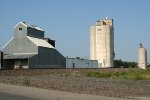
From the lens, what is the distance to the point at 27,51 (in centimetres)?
7256

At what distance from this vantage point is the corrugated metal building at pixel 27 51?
222ft

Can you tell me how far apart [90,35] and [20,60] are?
46787 mm

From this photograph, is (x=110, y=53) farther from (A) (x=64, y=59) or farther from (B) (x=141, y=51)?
(A) (x=64, y=59)

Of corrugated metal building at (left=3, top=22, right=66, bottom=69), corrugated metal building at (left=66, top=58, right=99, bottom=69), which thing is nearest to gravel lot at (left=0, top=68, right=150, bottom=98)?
corrugated metal building at (left=3, top=22, right=66, bottom=69)

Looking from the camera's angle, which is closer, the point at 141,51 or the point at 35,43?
the point at 35,43

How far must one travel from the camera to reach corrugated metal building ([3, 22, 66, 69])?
67.7m

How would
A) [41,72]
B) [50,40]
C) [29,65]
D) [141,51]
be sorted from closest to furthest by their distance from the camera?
[41,72], [29,65], [50,40], [141,51]

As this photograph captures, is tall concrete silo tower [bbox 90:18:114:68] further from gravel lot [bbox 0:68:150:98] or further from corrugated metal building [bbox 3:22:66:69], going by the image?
gravel lot [bbox 0:68:150:98]

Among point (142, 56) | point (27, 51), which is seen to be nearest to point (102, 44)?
point (142, 56)

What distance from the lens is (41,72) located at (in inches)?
1841

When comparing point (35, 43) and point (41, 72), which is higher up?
point (35, 43)

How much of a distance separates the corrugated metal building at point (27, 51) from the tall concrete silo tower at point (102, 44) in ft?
94.3

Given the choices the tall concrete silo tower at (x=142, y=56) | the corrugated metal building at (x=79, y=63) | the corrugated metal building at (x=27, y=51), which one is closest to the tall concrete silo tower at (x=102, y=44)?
the corrugated metal building at (x=79, y=63)

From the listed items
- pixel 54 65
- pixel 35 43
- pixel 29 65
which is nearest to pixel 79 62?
pixel 54 65
